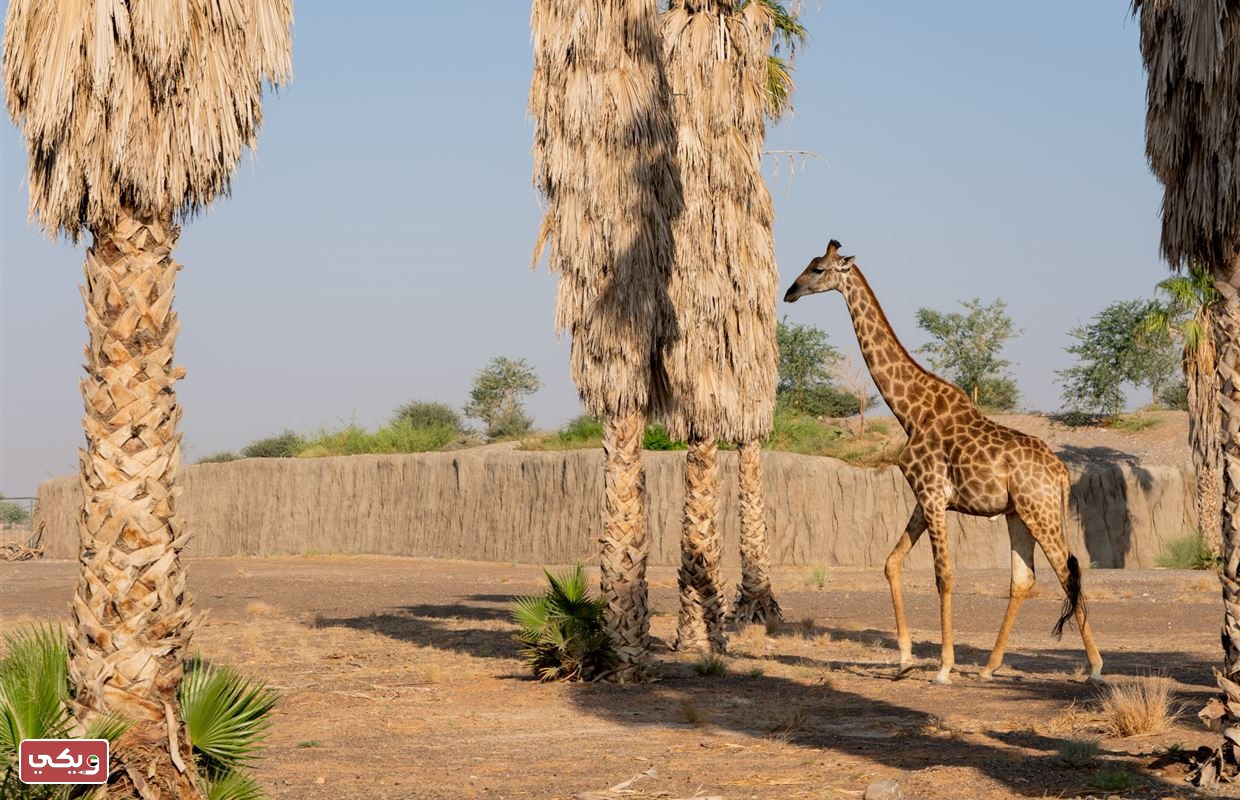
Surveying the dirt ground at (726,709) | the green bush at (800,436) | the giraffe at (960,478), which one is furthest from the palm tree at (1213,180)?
the green bush at (800,436)

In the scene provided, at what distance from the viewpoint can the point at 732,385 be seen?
18531 millimetres

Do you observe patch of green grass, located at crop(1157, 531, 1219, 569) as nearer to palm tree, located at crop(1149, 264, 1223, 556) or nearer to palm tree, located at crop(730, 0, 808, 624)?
palm tree, located at crop(1149, 264, 1223, 556)

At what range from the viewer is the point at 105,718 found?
27.4ft

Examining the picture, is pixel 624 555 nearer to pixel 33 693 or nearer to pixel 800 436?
pixel 33 693

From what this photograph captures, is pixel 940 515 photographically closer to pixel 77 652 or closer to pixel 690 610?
pixel 690 610

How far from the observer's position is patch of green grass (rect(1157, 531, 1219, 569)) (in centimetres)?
3388

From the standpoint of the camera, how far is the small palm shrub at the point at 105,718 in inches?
313

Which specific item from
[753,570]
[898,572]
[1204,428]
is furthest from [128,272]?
[1204,428]

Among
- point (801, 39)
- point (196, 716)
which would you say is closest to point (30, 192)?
point (196, 716)

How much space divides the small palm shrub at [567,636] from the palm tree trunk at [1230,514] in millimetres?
7585

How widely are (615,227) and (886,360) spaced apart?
11.9 feet

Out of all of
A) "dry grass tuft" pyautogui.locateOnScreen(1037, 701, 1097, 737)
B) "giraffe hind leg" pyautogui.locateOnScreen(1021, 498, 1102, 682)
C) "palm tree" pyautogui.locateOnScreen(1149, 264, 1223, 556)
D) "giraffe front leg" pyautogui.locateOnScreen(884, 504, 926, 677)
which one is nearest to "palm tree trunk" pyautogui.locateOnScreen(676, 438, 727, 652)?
"giraffe front leg" pyautogui.locateOnScreen(884, 504, 926, 677)

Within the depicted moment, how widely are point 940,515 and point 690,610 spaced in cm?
439

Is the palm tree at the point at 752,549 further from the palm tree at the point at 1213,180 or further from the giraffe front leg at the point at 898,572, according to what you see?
the palm tree at the point at 1213,180
